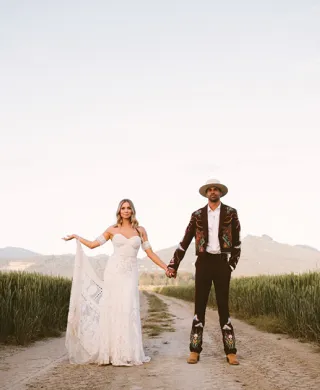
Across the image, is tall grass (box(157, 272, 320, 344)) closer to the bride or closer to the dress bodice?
the bride

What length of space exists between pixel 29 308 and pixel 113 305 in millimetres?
3779

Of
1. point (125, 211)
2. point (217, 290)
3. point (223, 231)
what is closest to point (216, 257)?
point (223, 231)

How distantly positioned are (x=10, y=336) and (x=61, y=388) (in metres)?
4.54

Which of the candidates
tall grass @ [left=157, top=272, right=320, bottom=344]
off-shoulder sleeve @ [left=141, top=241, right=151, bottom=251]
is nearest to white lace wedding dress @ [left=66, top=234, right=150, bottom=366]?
off-shoulder sleeve @ [left=141, top=241, right=151, bottom=251]

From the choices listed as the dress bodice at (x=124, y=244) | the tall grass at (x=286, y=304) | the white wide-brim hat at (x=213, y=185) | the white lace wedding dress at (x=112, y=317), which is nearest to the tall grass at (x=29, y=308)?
the white lace wedding dress at (x=112, y=317)

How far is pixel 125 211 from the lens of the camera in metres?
6.86

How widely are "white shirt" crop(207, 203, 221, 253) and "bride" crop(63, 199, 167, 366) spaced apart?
3.43ft

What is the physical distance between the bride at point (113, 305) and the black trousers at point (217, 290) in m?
0.85

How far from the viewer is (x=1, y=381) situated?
5656mm

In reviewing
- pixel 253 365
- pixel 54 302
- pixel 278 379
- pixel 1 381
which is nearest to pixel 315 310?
pixel 253 365

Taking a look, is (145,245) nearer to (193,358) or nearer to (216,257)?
(216,257)

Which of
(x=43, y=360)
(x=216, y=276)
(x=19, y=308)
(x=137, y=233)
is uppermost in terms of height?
(x=137, y=233)

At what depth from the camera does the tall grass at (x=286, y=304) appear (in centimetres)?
890

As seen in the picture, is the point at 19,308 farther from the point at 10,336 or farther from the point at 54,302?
the point at 54,302
